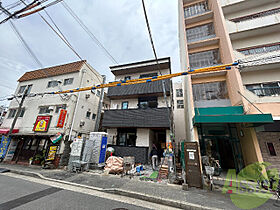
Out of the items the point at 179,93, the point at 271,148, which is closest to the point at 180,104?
the point at 179,93

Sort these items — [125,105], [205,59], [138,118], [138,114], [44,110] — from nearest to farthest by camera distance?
1. [205,59]
2. [138,118]
3. [138,114]
4. [44,110]
5. [125,105]

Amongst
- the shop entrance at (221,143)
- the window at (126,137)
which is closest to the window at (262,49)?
the shop entrance at (221,143)

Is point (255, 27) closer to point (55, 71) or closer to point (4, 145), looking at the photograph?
point (55, 71)

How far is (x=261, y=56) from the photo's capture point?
8.80 meters

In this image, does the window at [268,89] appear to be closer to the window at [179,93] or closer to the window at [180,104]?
the window at [180,104]

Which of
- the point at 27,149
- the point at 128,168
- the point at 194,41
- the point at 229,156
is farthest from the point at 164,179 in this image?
the point at 27,149

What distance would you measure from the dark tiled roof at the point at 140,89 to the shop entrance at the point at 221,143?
16.9 feet

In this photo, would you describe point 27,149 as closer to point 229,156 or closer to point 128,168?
point 128,168

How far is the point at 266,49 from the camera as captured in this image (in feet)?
30.9

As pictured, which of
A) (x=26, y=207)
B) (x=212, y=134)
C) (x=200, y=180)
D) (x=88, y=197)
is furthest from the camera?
(x=212, y=134)

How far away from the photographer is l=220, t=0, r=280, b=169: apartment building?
7.54m

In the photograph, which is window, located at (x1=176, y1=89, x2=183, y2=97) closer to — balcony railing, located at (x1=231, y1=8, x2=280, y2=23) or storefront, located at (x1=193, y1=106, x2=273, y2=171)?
storefront, located at (x1=193, y1=106, x2=273, y2=171)

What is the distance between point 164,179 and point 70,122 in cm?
1030

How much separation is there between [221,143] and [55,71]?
20.4 m
